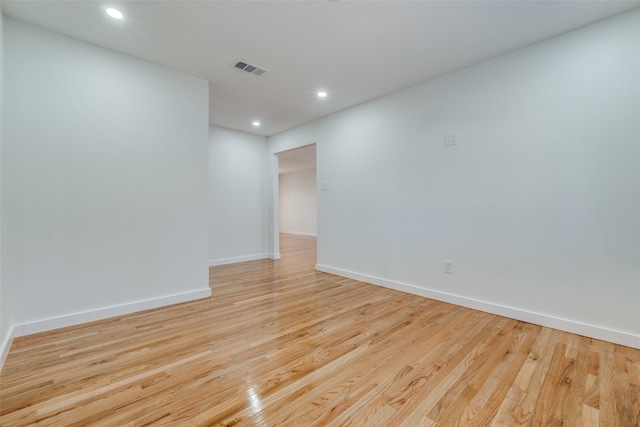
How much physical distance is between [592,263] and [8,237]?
4.57 meters

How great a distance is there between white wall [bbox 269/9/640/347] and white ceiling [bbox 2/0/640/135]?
0.29 m

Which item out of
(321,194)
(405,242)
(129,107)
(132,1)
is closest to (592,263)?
(405,242)

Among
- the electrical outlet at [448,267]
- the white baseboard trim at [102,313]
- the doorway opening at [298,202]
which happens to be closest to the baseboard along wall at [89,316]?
the white baseboard trim at [102,313]

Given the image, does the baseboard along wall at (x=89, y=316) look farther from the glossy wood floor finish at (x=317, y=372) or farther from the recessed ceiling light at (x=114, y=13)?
the recessed ceiling light at (x=114, y=13)

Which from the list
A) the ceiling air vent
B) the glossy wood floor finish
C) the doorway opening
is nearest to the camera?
the glossy wood floor finish

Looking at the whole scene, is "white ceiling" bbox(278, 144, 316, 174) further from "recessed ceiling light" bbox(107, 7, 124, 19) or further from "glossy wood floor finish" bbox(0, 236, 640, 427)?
"glossy wood floor finish" bbox(0, 236, 640, 427)

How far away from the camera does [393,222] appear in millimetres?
3416

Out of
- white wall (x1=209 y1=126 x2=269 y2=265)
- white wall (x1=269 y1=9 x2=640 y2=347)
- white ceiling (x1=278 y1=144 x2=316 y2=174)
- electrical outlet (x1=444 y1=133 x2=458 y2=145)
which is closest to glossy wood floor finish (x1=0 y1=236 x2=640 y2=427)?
white wall (x1=269 y1=9 x2=640 y2=347)

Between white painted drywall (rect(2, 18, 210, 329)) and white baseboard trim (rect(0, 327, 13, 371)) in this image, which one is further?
white painted drywall (rect(2, 18, 210, 329))

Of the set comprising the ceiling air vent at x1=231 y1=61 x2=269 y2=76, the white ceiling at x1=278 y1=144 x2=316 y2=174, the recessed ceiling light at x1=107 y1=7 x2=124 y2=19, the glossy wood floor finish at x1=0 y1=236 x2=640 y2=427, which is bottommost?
the glossy wood floor finish at x1=0 y1=236 x2=640 y2=427

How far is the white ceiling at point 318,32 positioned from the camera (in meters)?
1.95

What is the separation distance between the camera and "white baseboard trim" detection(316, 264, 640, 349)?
2010 millimetres

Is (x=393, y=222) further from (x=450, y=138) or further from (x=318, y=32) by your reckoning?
(x=318, y=32)

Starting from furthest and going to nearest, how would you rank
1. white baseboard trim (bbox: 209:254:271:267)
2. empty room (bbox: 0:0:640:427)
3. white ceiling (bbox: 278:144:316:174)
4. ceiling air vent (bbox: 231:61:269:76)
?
white ceiling (bbox: 278:144:316:174), white baseboard trim (bbox: 209:254:271:267), ceiling air vent (bbox: 231:61:269:76), empty room (bbox: 0:0:640:427)
